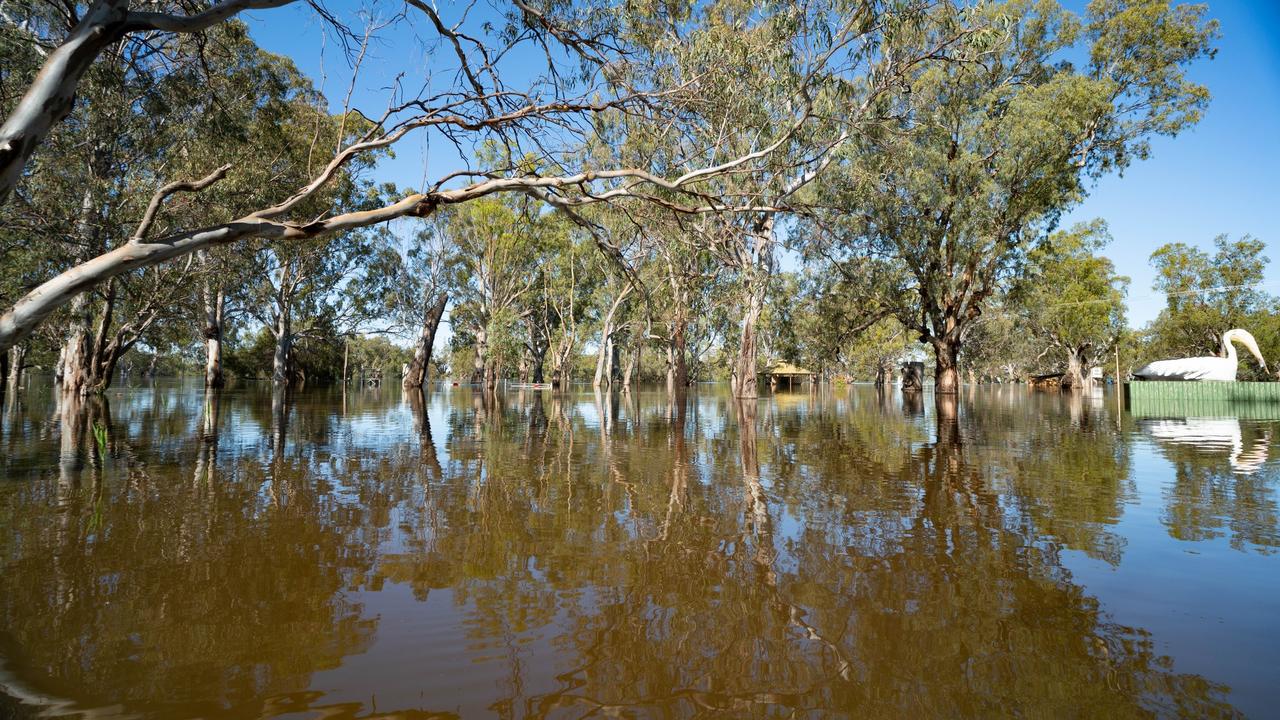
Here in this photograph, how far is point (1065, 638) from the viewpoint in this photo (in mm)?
2996

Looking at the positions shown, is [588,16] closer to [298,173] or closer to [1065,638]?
[1065,638]

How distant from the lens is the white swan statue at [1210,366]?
23234 millimetres

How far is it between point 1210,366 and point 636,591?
28858 mm

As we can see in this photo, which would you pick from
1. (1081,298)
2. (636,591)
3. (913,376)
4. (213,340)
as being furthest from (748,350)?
(1081,298)

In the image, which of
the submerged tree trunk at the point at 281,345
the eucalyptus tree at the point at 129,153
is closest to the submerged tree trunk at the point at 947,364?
the eucalyptus tree at the point at 129,153

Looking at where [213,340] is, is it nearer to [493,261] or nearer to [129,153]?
[493,261]

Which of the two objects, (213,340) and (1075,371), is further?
(1075,371)

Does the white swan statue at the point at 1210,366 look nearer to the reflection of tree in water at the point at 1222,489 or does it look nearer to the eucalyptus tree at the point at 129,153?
the reflection of tree in water at the point at 1222,489

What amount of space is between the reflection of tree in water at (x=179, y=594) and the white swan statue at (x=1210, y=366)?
29.2 m

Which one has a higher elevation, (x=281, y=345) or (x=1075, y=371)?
(x=281, y=345)

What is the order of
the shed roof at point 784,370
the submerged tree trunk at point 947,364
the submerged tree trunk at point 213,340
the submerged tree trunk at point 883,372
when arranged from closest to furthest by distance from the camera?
the submerged tree trunk at point 947,364
the submerged tree trunk at point 213,340
the shed roof at point 784,370
the submerged tree trunk at point 883,372

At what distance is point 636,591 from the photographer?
359cm

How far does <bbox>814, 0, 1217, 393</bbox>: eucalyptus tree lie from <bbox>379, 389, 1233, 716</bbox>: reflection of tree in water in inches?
681

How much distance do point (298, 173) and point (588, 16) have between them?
1880 cm
